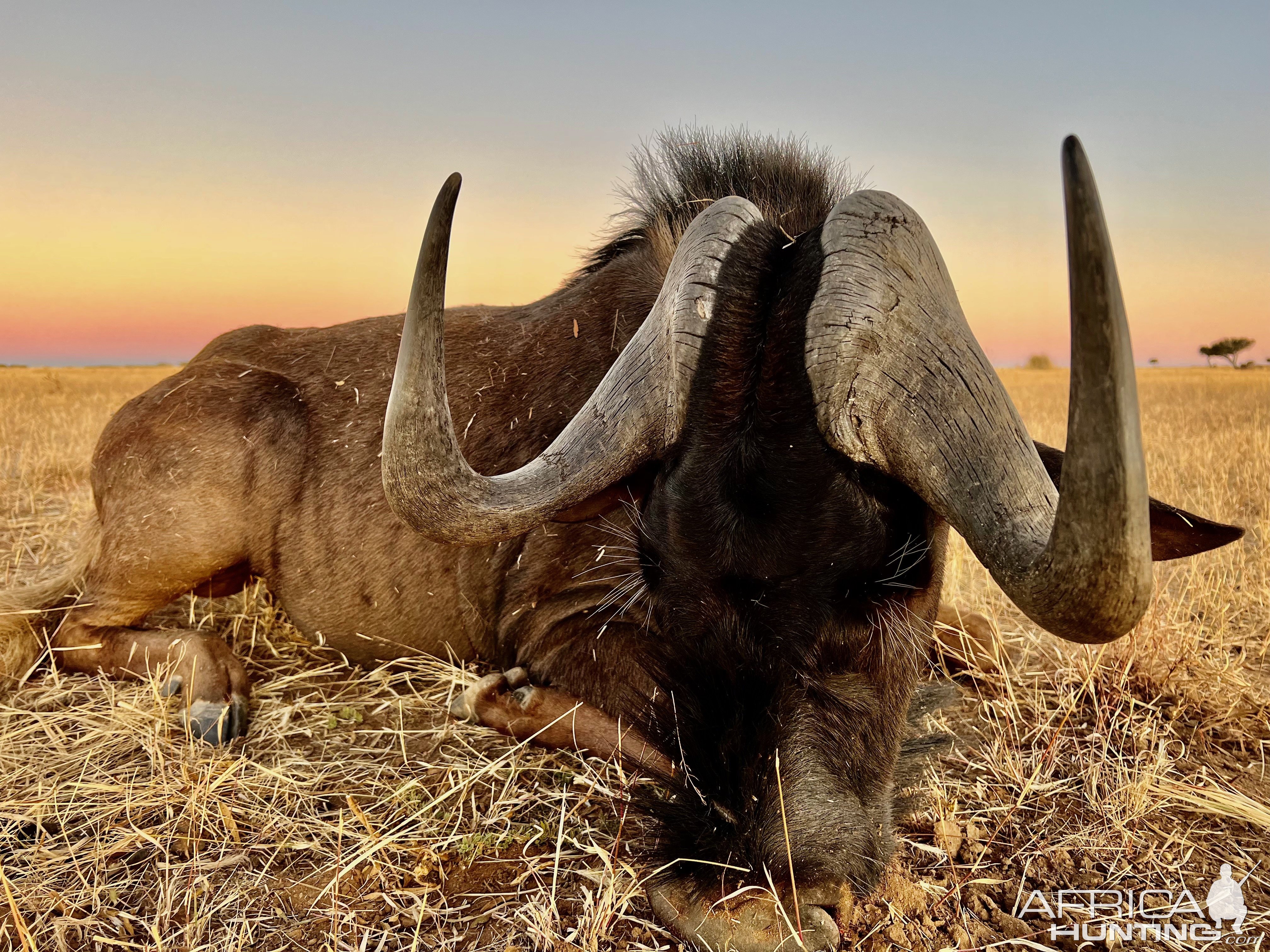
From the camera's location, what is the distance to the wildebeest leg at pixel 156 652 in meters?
3.56

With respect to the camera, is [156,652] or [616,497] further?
[156,652]

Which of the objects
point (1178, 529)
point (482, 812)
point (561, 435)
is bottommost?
point (482, 812)

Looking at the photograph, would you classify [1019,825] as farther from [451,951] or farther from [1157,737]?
[451,951]

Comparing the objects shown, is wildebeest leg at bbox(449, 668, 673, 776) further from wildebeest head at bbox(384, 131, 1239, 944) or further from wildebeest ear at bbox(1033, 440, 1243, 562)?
wildebeest ear at bbox(1033, 440, 1243, 562)

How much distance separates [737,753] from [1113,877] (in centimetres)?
140

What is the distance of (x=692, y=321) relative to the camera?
2.40m

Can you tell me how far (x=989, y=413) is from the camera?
1.96 m

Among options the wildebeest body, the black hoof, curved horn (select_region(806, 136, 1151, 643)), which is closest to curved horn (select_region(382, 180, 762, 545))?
curved horn (select_region(806, 136, 1151, 643))

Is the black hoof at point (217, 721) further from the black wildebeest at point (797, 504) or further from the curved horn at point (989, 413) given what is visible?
the curved horn at point (989, 413)

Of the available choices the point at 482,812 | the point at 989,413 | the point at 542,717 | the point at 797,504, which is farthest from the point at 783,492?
the point at 542,717

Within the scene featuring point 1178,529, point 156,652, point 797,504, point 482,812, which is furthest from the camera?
point 156,652

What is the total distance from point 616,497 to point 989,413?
3.81ft

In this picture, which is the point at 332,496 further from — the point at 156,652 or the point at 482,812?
the point at 482,812

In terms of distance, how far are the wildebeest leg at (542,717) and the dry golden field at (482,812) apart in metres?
0.08
